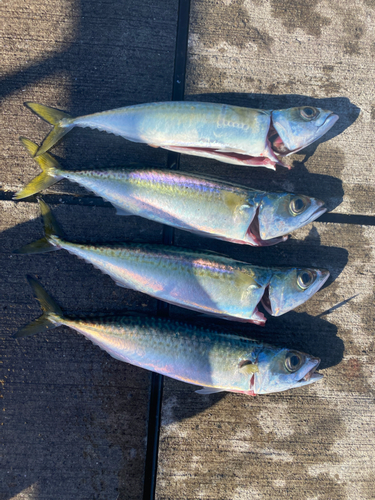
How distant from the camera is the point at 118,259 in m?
2.44

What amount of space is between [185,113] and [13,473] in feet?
11.0

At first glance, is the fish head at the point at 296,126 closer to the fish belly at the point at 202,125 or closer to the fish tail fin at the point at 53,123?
the fish belly at the point at 202,125

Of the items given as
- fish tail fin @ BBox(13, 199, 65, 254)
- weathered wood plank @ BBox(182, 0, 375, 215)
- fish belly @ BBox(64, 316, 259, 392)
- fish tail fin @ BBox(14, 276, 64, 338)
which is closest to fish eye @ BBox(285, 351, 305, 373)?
fish belly @ BBox(64, 316, 259, 392)

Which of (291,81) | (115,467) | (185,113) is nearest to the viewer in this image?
(185,113)

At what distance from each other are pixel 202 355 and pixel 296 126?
1992mm

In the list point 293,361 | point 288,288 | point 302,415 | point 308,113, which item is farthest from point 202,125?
point 302,415

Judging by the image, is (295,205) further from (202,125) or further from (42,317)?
(42,317)

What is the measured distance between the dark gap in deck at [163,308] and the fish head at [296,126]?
34.8 inches

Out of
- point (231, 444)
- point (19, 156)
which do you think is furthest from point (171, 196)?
point (231, 444)

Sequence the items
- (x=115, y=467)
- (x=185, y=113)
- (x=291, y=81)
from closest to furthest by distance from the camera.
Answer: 1. (x=185, y=113)
2. (x=115, y=467)
3. (x=291, y=81)

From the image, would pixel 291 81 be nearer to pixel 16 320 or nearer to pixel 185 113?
pixel 185 113

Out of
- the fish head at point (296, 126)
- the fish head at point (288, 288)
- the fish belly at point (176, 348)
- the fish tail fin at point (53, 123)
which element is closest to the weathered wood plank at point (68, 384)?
the fish belly at point (176, 348)

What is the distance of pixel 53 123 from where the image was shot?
8.64ft

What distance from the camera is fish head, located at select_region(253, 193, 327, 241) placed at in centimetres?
243
